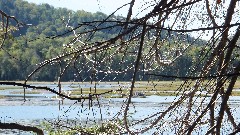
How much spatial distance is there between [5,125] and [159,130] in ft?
2.81

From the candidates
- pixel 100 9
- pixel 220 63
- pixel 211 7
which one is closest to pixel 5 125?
pixel 220 63

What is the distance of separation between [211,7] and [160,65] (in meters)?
0.46

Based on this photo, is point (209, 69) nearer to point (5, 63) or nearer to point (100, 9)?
point (100, 9)

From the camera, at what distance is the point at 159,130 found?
2.17 m

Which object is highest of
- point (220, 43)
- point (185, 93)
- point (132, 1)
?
point (132, 1)

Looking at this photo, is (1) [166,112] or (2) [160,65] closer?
(1) [166,112]

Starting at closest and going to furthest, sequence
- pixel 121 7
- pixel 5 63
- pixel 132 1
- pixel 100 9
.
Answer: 1. pixel 121 7
2. pixel 132 1
3. pixel 100 9
4. pixel 5 63

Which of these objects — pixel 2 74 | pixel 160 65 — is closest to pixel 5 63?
pixel 2 74

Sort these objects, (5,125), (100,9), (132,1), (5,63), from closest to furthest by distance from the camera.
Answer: (5,125), (132,1), (100,9), (5,63)

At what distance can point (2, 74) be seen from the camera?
52688 mm

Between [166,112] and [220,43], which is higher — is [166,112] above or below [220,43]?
below

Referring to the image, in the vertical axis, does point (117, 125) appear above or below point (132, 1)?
below

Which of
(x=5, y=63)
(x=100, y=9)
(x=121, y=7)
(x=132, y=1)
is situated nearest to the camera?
(x=121, y=7)

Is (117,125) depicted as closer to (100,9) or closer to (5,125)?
(100,9)
